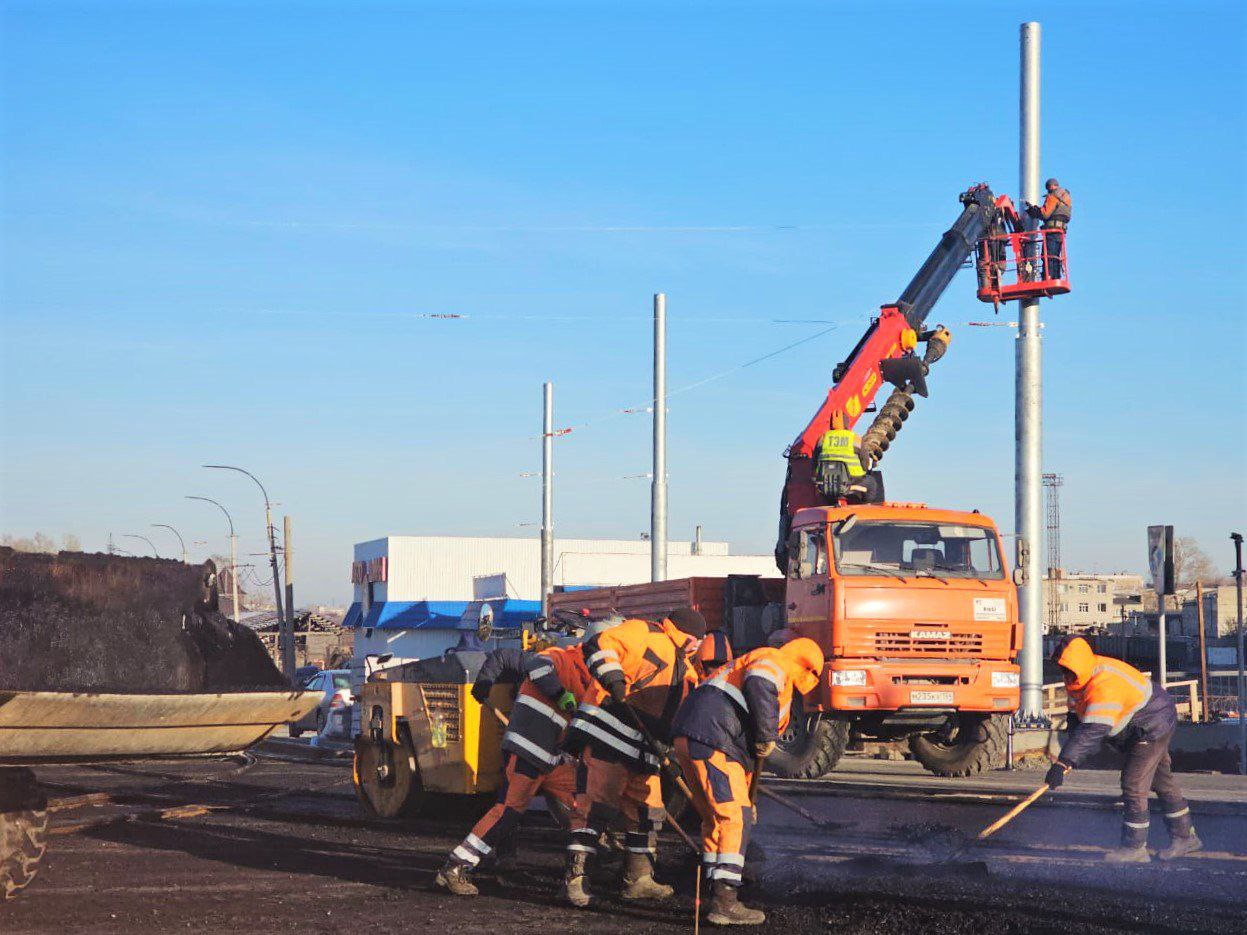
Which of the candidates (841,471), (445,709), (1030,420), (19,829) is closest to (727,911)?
(19,829)

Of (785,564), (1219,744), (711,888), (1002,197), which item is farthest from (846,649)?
(1219,744)

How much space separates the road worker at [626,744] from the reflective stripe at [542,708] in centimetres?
26

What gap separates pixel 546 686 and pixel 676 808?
2.58m

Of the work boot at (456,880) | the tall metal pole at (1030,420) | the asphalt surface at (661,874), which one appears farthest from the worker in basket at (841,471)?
the work boot at (456,880)

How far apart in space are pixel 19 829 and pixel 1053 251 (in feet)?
57.5

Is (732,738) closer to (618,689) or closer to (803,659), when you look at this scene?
(803,659)

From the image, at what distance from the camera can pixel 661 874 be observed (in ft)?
33.3

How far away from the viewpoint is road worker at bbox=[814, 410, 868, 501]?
53.8 ft

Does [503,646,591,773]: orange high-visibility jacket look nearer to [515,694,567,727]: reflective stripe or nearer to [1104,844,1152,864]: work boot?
[515,694,567,727]: reflective stripe

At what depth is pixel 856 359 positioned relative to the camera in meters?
18.5

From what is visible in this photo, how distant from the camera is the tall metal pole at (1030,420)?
22641 mm

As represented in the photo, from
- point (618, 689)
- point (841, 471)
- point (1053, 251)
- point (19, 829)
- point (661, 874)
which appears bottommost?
point (661, 874)

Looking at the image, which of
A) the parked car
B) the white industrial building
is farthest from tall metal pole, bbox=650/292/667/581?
the white industrial building

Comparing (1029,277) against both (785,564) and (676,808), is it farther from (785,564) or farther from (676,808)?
(676,808)
